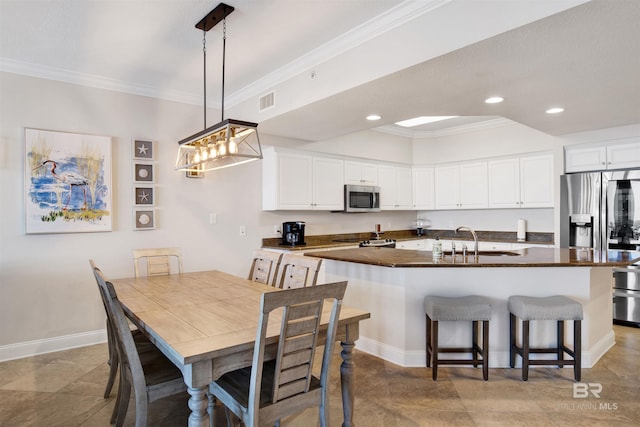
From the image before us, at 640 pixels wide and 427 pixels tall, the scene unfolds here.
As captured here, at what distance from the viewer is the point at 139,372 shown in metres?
1.75

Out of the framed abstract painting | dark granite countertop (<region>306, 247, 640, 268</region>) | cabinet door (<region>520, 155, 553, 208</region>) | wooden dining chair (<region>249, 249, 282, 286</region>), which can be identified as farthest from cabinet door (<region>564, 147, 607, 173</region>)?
the framed abstract painting

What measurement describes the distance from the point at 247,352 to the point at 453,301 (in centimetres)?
178

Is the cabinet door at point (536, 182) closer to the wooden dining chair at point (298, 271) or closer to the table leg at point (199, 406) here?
the wooden dining chair at point (298, 271)

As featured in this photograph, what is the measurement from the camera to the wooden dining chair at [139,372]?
67.7 inches

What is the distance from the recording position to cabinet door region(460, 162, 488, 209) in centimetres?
572

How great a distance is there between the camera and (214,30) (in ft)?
8.92

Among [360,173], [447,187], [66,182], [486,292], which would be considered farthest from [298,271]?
[447,187]

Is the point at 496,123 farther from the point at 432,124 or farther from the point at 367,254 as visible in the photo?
the point at 367,254

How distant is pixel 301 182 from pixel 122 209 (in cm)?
Answer: 210

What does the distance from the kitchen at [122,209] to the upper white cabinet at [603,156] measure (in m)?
0.08

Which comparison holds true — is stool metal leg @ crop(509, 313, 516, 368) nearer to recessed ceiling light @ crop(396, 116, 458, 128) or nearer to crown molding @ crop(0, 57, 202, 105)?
recessed ceiling light @ crop(396, 116, 458, 128)

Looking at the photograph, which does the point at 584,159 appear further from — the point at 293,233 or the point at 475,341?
the point at 293,233

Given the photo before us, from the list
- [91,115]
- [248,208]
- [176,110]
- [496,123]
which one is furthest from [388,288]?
[496,123]

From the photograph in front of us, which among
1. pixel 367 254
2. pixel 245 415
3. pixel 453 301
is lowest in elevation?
pixel 245 415
